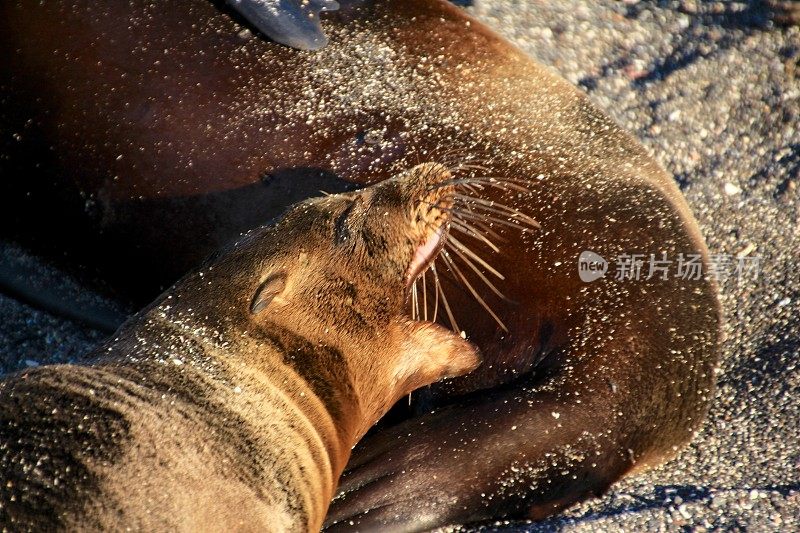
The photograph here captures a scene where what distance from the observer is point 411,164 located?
3.73m

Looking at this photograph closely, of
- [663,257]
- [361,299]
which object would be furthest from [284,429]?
[663,257]

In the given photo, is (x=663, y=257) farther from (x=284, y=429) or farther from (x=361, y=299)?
(x=284, y=429)

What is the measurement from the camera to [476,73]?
399cm

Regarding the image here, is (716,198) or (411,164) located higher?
(411,164)

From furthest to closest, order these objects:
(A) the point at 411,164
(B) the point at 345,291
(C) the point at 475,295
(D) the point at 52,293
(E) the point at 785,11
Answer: (E) the point at 785,11
(D) the point at 52,293
(A) the point at 411,164
(C) the point at 475,295
(B) the point at 345,291

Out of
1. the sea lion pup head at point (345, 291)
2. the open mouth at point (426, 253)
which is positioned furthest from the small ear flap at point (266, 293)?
the open mouth at point (426, 253)

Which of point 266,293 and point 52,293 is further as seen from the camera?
point 52,293

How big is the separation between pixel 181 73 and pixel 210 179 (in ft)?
1.39

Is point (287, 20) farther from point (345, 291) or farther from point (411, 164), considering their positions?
point (345, 291)

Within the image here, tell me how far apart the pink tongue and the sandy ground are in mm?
855

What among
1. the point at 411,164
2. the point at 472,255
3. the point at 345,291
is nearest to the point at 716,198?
the point at 411,164

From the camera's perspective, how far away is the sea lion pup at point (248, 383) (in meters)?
2.45

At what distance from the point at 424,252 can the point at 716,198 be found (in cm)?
182

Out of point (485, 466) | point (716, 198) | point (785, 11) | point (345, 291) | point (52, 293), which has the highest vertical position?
point (785, 11)
